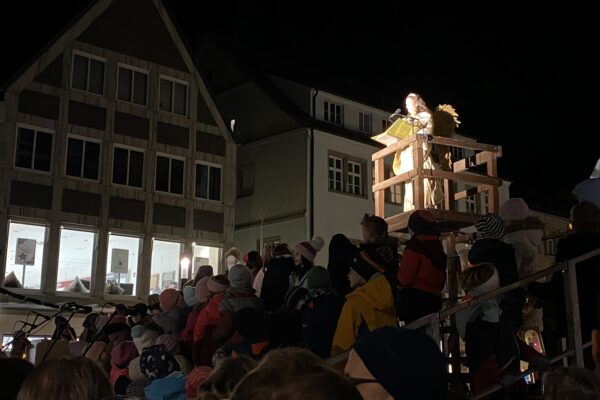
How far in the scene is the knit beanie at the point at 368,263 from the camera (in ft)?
20.6

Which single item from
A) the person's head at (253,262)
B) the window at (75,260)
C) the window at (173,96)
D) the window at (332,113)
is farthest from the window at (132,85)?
the person's head at (253,262)

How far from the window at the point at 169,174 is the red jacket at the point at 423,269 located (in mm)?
19243

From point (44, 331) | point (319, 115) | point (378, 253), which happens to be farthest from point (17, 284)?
point (378, 253)

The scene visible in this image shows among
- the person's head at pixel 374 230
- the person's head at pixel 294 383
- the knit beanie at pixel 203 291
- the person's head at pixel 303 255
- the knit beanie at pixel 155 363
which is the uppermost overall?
the person's head at pixel 374 230

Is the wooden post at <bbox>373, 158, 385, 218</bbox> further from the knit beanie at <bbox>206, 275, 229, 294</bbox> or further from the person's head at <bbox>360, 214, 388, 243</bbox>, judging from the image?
the person's head at <bbox>360, 214, 388, 243</bbox>

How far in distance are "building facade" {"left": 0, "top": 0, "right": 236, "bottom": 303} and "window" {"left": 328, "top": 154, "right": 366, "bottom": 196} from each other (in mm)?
3612

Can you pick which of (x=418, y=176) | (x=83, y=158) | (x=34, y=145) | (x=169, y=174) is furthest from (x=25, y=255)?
(x=418, y=176)

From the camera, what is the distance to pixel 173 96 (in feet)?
84.6

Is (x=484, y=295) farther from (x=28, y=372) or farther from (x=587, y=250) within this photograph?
(x=28, y=372)

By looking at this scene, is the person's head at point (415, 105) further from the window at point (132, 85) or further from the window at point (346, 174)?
the window at point (346, 174)

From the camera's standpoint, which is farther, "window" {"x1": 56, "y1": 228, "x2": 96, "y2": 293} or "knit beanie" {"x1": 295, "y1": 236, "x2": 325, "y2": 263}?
"window" {"x1": 56, "y1": 228, "x2": 96, "y2": 293}

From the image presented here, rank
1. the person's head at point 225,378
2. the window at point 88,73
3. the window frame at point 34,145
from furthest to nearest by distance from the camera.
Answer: the window at point 88,73 < the window frame at point 34,145 < the person's head at point 225,378

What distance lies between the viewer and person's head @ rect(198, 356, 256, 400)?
145 inches

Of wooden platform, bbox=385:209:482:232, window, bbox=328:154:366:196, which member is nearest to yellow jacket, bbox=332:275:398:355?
wooden platform, bbox=385:209:482:232
